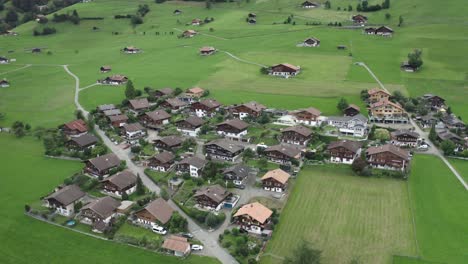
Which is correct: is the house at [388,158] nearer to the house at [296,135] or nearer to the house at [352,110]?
Answer: the house at [296,135]

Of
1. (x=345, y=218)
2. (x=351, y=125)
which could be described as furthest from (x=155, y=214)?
(x=351, y=125)

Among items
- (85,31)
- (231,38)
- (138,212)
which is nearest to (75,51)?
(85,31)

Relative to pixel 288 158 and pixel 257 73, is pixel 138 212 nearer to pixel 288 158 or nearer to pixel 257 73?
pixel 288 158

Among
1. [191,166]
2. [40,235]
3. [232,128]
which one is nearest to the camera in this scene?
[40,235]

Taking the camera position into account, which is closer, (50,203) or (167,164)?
(50,203)

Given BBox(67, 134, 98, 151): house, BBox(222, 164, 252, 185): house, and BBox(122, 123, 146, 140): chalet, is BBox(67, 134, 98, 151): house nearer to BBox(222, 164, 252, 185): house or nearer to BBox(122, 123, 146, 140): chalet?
BBox(122, 123, 146, 140): chalet

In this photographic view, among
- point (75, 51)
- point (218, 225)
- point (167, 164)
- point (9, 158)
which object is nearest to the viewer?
point (218, 225)

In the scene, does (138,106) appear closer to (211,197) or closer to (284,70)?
(284,70)
